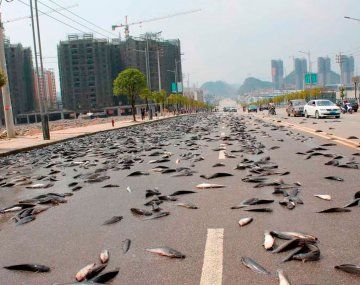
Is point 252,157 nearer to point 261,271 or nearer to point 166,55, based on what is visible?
point 261,271

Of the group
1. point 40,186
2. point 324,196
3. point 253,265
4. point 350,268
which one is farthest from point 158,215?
point 40,186

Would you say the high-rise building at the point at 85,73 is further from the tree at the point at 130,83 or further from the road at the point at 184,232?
the road at the point at 184,232

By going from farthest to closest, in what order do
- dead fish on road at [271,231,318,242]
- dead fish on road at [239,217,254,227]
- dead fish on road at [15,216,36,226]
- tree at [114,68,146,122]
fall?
tree at [114,68,146,122]
dead fish on road at [15,216,36,226]
dead fish on road at [239,217,254,227]
dead fish on road at [271,231,318,242]

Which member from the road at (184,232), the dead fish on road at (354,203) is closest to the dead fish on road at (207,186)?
the road at (184,232)

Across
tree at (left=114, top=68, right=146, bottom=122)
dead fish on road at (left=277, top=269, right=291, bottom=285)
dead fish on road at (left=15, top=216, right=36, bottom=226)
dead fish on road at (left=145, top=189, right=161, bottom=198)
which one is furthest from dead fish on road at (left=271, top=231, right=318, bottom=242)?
tree at (left=114, top=68, right=146, bottom=122)

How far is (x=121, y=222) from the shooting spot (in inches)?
237

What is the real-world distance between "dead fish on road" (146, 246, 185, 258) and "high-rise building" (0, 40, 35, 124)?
155705mm

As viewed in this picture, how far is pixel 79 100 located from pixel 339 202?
15818 centimetres

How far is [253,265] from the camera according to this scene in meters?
4.15

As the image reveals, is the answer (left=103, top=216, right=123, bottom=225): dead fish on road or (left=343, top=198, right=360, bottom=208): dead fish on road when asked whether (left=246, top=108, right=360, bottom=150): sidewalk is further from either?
(left=103, top=216, right=123, bottom=225): dead fish on road

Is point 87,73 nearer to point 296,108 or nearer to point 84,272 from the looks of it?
point 296,108

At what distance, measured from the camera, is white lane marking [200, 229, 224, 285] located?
389 centimetres

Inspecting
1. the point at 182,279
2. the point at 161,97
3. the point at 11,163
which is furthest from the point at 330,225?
the point at 161,97

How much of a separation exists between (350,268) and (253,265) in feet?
2.72
